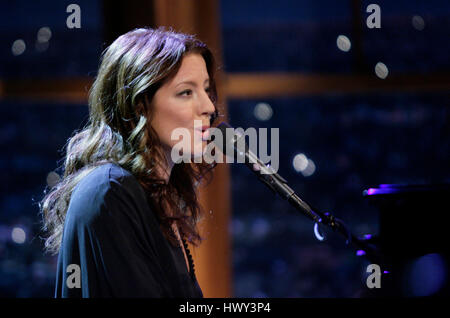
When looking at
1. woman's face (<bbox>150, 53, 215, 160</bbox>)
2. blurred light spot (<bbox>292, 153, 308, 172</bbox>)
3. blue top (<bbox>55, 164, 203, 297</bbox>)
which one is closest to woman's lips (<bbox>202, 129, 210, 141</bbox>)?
woman's face (<bbox>150, 53, 215, 160</bbox>)

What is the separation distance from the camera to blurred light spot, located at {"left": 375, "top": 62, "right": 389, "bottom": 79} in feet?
9.73

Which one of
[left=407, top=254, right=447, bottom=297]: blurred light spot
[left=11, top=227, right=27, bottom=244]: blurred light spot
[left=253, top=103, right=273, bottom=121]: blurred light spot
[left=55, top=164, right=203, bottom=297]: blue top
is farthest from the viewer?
[left=253, top=103, right=273, bottom=121]: blurred light spot

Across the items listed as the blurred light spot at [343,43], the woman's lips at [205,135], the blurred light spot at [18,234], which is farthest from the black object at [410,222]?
the blurred light spot at [18,234]

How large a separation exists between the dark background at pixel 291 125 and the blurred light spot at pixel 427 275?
1.84 meters

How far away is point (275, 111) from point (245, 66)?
33 cm

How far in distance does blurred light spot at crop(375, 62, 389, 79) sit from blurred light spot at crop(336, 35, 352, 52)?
214 mm

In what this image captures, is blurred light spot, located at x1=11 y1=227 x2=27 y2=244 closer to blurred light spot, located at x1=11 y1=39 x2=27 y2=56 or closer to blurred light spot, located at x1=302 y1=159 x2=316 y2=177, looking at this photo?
blurred light spot, located at x1=11 y1=39 x2=27 y2=56

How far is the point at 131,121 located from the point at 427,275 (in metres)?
0.80

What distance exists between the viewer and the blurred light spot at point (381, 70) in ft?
9.73
